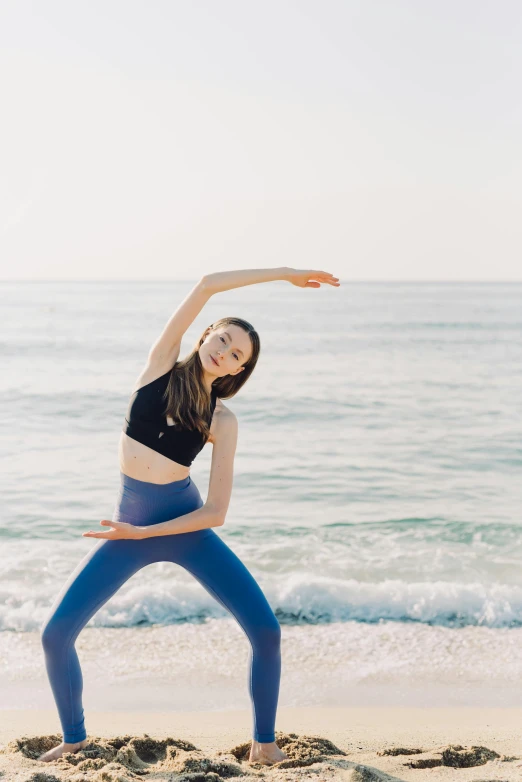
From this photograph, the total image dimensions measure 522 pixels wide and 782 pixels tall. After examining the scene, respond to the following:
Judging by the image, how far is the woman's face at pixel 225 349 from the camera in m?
3.58

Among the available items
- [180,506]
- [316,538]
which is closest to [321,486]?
[316,538]

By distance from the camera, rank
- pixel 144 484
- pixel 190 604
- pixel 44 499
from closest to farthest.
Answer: pixel 144 484, pixel 190 604, pixel 44 499

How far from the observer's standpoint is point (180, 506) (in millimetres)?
3684

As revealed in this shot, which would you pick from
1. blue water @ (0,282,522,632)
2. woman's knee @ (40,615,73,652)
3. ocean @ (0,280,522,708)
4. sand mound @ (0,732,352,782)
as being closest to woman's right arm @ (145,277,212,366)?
woman's knee @ (40,615,73,652)

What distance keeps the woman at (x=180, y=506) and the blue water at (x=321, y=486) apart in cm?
303

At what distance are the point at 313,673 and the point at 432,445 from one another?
29.8 feet

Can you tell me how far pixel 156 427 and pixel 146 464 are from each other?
6.9 inches

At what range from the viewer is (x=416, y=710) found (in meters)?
5.01

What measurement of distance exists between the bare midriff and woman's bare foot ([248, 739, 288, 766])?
4.16ft

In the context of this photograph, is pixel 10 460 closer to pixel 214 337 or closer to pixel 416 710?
pixel 416 710

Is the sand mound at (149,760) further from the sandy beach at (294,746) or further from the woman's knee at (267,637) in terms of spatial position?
the woman's knee at (267,637)

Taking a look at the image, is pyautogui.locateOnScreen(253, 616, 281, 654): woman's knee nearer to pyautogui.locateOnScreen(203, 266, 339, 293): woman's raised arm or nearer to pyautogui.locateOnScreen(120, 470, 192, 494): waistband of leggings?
pyautogui.locateOnScreen(120, 470, 192, 494): waistband of leggings

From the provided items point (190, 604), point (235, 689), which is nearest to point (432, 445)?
point (190, 604)

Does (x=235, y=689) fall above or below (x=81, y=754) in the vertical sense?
below
